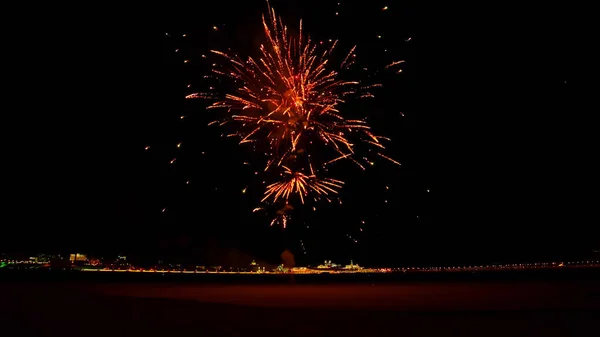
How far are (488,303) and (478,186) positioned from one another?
22.1 metres

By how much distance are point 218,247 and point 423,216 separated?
12412 mm

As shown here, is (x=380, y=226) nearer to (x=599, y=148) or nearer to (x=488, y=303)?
(x=599, y=148)

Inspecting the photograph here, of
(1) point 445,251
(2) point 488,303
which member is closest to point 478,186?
(1) point 445,251

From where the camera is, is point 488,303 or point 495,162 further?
point 495,162

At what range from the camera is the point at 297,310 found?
11.1 meters

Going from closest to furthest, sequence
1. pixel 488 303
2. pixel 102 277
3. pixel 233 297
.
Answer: pixel 488 303, pixel 233 297, pixel 102 277

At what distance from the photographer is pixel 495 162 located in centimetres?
3234

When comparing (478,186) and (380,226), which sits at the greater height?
(478,186)

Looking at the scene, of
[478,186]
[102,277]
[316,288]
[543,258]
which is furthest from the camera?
[478,186]

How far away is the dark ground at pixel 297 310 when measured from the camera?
8.91m

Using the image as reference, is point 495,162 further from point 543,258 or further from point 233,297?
point 233,297

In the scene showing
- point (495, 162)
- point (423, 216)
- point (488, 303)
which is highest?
point (495, 162)

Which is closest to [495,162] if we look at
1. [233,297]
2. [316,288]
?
[316,288]

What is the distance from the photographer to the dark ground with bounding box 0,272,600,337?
891cm
